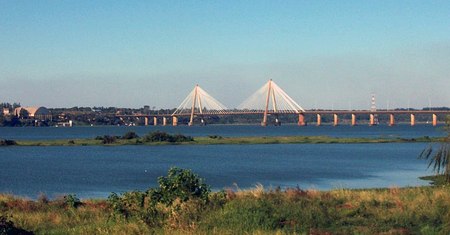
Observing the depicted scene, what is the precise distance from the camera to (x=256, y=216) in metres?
16.4

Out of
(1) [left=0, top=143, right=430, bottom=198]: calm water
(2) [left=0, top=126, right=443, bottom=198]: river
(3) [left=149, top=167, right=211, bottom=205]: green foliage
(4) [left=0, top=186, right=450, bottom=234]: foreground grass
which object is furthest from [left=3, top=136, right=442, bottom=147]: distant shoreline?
(3) [left=149, top=167, right=211, bottom=205]: green foliage

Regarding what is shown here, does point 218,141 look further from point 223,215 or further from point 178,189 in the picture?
point 223,215

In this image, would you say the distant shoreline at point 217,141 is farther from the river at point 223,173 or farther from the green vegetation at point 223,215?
the green vegetation at point 223,215

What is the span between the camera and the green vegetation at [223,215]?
16109 mm

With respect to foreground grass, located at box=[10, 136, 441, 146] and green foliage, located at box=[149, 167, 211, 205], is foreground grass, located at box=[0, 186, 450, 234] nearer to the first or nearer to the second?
green foliage, located at box=[149, 167, 211, 205]

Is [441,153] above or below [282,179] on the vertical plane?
above

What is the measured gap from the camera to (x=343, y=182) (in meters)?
41.9

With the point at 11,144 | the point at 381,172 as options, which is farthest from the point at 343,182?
the point at 11,144

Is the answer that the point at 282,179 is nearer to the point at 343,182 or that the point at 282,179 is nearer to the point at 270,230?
the point at 343,182

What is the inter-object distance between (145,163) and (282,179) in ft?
61.1

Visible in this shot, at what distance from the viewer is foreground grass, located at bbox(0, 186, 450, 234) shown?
16.1m

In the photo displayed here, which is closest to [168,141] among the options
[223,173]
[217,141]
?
[217,141]

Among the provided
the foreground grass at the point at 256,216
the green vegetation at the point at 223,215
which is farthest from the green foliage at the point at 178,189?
the foreground grass at the point at 256,216

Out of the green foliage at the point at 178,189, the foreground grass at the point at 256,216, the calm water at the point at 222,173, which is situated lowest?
the calm water at the point at 222,173
